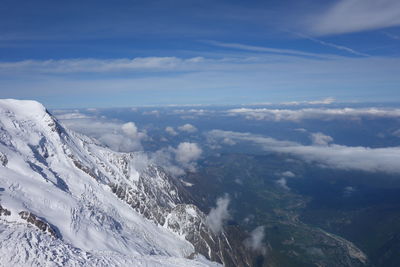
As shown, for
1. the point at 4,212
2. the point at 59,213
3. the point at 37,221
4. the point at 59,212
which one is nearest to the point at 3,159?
the point at 59,212

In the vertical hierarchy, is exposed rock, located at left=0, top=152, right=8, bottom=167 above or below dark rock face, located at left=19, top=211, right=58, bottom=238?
above

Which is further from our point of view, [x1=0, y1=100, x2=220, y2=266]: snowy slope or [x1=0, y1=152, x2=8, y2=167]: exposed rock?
[x1=0, y1=152, x2=8, y2=167]: exposed rock

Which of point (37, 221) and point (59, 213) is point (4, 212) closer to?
point (37, 221)

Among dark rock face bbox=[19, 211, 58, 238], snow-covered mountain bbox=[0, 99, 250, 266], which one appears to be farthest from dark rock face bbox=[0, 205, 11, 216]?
dark rock face bbox=[19, 211, 58, 238]

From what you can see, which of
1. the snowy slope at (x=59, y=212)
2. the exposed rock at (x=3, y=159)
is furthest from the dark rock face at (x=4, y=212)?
the exposed rock at (x=3, y=159)

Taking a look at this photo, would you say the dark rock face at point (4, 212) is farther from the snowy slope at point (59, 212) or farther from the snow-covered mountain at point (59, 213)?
the snowy slope at point (59, 212)

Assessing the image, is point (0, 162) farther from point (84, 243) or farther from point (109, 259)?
point (109, 259)

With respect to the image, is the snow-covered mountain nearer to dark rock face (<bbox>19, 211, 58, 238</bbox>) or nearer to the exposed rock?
dark rock face (<bbox>19, 211, 58, 238</bbox>)

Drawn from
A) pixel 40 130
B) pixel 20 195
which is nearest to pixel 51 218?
pixel 20 195
